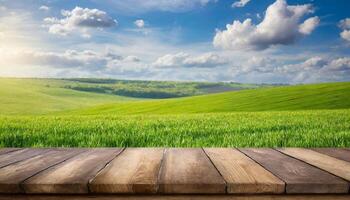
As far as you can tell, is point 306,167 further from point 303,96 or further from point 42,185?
point 303,96

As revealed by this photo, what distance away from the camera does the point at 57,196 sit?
1.99 meters

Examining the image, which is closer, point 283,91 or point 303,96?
point 303,96

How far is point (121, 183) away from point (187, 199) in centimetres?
35

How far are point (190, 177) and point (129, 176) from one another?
13.5 inches

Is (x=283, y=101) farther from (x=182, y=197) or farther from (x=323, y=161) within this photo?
(x=182, y=197)

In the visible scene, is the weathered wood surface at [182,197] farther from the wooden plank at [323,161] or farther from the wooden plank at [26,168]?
the wooden plank at [323,161]

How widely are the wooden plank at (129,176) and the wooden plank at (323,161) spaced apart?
3.52 ft

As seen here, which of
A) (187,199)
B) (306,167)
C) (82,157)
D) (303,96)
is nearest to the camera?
(187,199)

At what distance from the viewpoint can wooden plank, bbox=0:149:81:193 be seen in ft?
6.55

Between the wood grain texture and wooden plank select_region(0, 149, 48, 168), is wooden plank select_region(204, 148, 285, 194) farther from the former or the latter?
wooden plank select_region(0, 149, 48, 168)

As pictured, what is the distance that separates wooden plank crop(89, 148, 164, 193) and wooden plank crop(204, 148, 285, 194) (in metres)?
0.41

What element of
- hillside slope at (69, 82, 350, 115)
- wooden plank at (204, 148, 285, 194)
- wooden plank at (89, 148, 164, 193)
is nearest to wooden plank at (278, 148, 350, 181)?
wooden plank at (204, 148, 285, 194)

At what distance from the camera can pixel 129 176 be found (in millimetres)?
2121

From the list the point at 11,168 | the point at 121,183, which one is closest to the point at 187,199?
the point at 121,183
